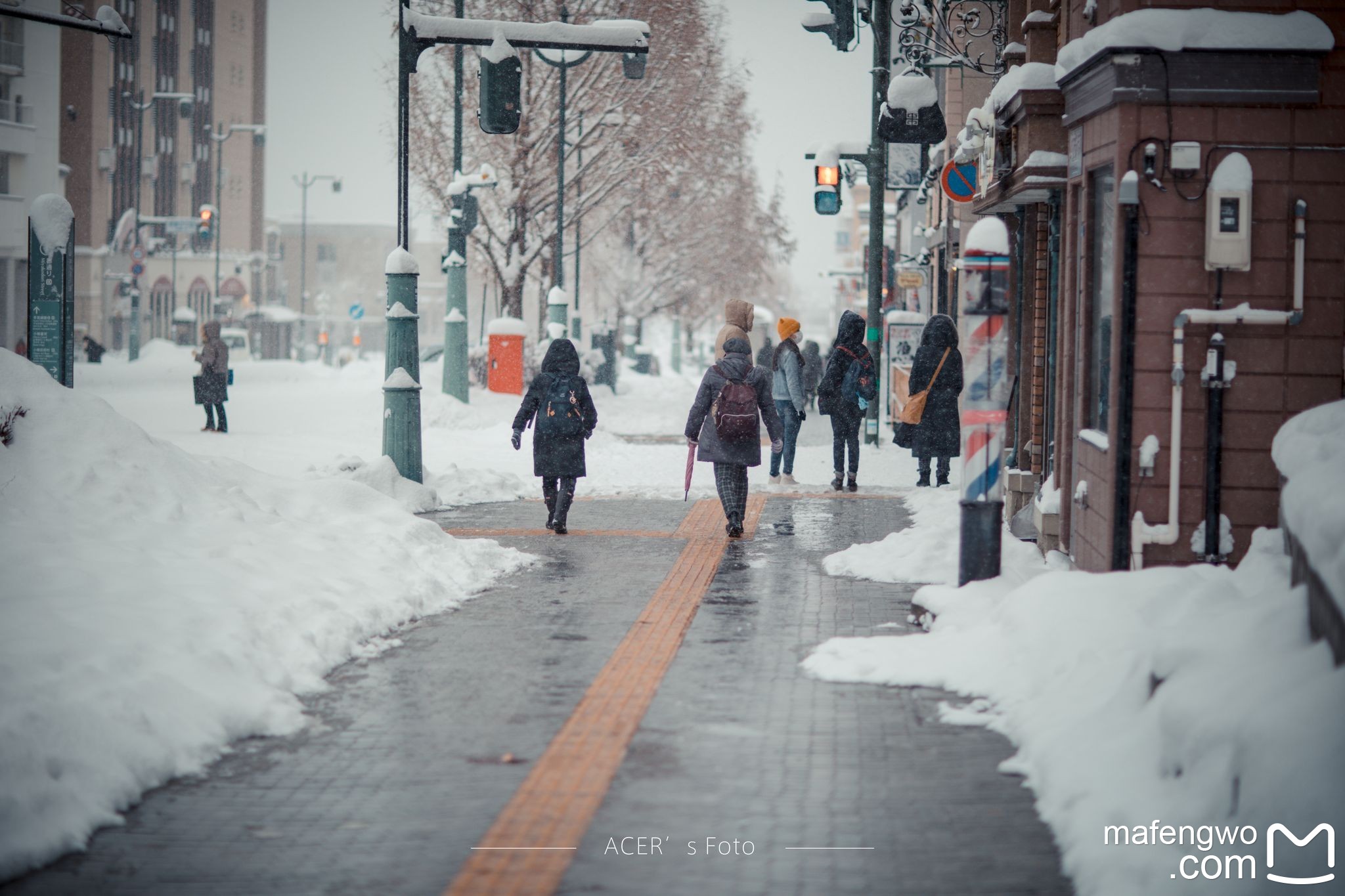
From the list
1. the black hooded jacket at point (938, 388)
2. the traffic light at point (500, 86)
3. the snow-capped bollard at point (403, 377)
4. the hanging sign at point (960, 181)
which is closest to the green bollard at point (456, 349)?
the traffic light at point (500, 86)

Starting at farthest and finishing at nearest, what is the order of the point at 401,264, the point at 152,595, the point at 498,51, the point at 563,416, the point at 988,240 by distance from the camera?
the point at 498,51, the point at 401,264, the point at 563,416, the point at 988,240, the point at 152,595

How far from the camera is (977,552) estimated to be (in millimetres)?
8508

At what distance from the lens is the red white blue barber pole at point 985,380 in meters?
8.20

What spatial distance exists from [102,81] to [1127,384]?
80.7m

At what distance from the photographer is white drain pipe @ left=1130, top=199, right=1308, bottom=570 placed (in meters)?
8.24

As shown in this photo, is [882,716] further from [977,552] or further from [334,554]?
[334,554]

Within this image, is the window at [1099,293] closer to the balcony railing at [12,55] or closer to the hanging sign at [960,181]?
the hanging sign at [960,181]

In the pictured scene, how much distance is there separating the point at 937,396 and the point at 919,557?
566 cm

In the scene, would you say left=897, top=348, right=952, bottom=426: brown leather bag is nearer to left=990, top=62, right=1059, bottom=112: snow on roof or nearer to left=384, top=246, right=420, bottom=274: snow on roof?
left=990, top=62, right=1059, bottom=112: snow on roof

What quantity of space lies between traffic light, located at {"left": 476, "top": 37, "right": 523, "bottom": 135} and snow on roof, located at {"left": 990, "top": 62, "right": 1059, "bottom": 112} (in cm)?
538

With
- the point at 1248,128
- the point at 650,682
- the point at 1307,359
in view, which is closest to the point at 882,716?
the point at 650,682

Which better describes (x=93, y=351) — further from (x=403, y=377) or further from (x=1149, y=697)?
(x=1149, y=697)

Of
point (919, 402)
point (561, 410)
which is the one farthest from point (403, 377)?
point (919, 402)

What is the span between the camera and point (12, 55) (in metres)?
57.1
